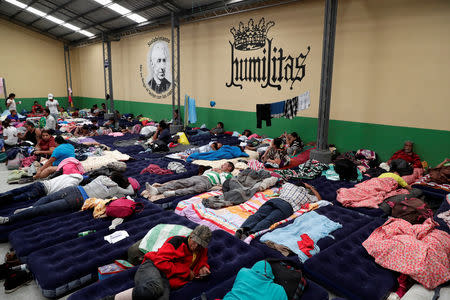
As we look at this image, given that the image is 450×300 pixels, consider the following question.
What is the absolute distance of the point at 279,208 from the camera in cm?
381

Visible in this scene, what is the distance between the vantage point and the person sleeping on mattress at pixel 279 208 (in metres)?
3.51

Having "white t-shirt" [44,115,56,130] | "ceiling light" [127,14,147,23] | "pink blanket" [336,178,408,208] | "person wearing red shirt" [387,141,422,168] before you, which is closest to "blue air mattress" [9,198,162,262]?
"pink blanket" [336,178,408,208]

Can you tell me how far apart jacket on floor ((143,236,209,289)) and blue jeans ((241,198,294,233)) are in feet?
3.38

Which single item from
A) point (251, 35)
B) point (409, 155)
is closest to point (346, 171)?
point (409, 155)

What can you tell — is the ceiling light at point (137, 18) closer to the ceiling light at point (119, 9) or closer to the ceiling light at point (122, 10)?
the ceiling light at point (122, 10)

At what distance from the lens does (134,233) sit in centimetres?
333

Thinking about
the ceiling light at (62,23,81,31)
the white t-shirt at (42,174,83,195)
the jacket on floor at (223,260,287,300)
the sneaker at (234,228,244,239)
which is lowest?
the sneaker at (234,228,244,239)

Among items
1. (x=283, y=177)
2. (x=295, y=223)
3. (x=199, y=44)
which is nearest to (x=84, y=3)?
(x=199, y=44)

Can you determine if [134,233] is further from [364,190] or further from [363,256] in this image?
[364,190]

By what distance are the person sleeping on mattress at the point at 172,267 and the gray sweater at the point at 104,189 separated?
1.95 meters

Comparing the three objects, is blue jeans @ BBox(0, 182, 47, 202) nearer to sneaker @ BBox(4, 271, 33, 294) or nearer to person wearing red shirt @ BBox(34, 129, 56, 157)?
sneaker @ BBox(4, 271, 33, 294)

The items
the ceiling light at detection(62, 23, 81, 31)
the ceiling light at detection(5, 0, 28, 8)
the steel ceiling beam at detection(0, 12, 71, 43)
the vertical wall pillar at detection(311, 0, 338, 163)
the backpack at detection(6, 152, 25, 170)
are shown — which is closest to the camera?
the vertical wall pillar at detection(311, 0, 338, 163)

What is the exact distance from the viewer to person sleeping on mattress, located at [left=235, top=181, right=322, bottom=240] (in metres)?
3.51

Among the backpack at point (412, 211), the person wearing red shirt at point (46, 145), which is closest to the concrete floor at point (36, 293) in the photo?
the backpack at point (412, 211)
